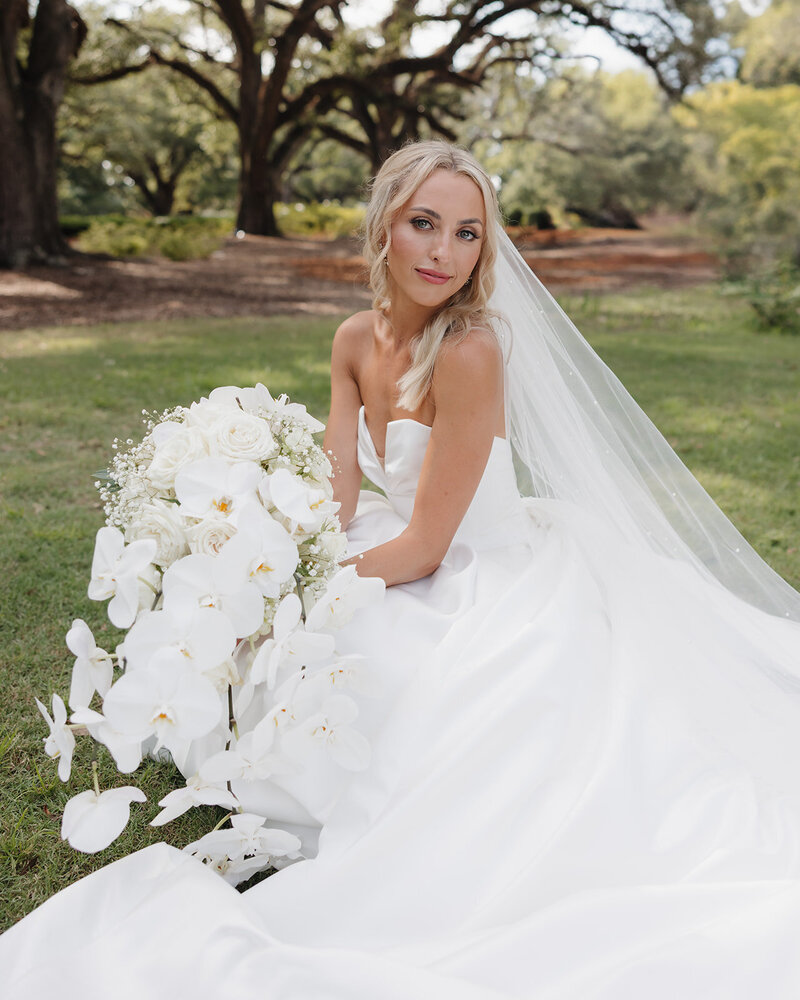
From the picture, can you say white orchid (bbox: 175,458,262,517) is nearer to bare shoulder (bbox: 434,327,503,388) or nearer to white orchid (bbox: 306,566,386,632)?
white orchid (bbox: 306,566,386,632)

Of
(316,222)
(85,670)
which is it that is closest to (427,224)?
(85,670)

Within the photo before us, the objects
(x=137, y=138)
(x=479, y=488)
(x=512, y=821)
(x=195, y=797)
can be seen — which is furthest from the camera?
(x=137, y=138)

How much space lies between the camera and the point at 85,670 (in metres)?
1.92

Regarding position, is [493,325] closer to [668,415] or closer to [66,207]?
[668,415]

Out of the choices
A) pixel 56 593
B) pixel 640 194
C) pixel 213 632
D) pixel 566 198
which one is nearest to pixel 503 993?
pixel 213 632

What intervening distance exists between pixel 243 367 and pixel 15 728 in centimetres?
598

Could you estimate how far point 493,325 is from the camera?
2945 mm

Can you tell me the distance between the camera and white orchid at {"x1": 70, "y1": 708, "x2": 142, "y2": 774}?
5.85ft

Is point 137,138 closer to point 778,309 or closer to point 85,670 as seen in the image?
point 778,309

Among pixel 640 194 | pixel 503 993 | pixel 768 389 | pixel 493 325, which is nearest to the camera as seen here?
pixel 503 993

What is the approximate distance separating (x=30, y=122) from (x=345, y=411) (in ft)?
47.0

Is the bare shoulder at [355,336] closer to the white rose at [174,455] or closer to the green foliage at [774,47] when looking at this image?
the white rose at [174,455]

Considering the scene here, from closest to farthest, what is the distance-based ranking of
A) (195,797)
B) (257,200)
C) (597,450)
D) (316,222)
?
(195,797) < (597,450) < (257,200) < (316,222)

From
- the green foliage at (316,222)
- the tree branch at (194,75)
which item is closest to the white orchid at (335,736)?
the tree branch at (194,75)
